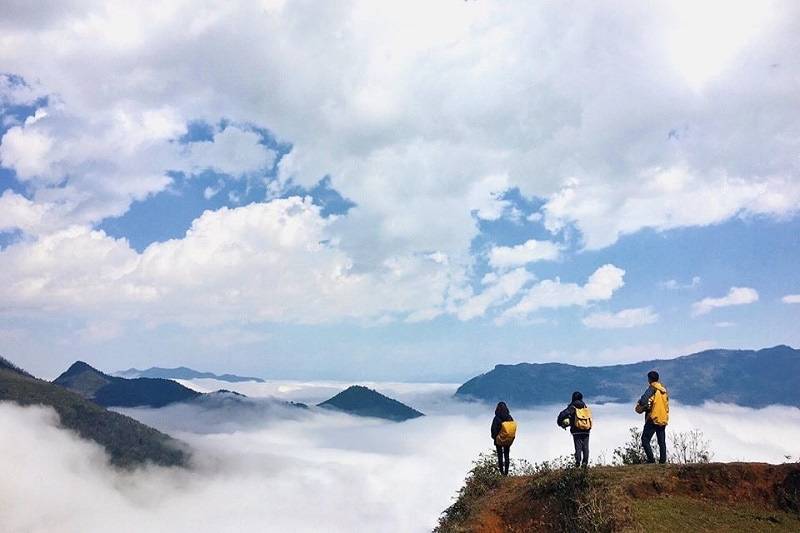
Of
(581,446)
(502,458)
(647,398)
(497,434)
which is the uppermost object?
(647,398)

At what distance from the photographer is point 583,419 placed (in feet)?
61.1

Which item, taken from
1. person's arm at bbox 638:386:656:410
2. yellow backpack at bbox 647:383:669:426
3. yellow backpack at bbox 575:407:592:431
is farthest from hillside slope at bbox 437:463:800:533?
person's arm at bbox 638:386:656:410

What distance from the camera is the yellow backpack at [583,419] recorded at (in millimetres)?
18516

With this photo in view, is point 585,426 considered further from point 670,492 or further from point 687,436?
point 687,436

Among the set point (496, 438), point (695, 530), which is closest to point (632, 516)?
point (695, 530)

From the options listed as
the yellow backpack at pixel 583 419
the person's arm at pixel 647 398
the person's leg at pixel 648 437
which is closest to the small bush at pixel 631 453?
the person's leg at pixel 648 437

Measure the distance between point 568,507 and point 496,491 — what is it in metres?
3.27

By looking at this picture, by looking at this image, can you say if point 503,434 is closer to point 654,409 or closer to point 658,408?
point 654,409

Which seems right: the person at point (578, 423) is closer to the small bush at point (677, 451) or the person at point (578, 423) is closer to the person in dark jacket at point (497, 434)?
the person in dark jacket at point (497, 434)

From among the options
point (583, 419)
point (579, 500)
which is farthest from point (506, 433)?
point (579, 500)

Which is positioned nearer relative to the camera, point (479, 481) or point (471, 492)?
point (471, 492)

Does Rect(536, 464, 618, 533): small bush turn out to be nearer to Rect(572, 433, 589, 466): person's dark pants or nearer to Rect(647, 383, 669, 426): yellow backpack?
Rect(572, 433, 589, 466): person's dark pants

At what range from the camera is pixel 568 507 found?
15430mm

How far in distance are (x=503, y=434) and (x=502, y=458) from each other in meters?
1.20
